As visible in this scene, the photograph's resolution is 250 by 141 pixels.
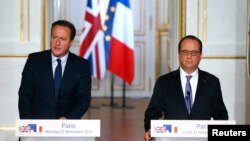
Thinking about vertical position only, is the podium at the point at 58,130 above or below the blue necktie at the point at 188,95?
below

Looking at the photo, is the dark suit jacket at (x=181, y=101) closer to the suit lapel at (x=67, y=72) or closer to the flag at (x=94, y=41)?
the suit lapel at (x=67, y=72)

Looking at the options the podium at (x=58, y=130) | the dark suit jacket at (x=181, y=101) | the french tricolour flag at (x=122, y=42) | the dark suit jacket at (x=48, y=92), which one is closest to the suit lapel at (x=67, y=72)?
the dark suit jacket at (x=48, y=92)

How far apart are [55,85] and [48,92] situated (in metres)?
0.06

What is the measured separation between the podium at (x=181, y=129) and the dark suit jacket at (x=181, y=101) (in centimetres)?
43

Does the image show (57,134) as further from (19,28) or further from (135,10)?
(135,10)

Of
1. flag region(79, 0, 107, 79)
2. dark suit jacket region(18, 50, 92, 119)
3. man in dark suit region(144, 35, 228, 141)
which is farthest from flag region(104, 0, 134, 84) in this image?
man in dark suit region(144, 35, 228, 141)

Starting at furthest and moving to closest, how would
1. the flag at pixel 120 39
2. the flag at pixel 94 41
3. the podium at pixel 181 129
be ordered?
the flag at pixel 94 41, the flag at pixel 120 39, the podium at pixel 181 129

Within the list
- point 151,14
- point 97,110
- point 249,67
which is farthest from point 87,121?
point 151,14

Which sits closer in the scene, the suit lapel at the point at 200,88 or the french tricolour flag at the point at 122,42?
the suit lapel at the point at 200,88

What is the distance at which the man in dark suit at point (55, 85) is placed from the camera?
8.80ft

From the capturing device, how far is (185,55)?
2.59m

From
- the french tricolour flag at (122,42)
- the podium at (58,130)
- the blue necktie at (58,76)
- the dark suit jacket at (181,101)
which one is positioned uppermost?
the french tricolour flag at (122,42)

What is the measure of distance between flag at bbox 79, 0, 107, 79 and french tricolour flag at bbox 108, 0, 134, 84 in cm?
18

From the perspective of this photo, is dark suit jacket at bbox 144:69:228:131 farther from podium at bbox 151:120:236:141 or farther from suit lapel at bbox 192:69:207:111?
podium at bbox 151:120:236:141
